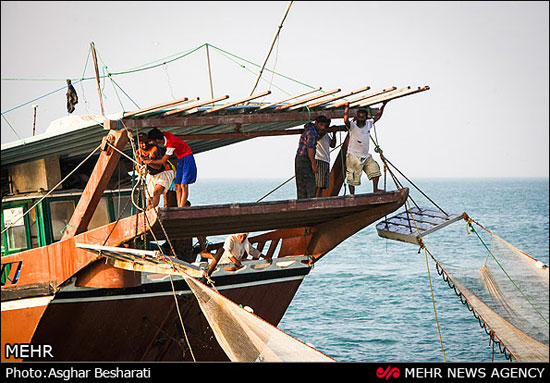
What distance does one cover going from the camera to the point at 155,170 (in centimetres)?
1136

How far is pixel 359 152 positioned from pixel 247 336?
14.1 feet

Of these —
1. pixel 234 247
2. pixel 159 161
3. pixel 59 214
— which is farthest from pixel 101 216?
pixel 159 161

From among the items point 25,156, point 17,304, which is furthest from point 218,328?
point 25,156

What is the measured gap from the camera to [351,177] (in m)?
12.5

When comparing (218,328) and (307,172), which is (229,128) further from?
(218,328)

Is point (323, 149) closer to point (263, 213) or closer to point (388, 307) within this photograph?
point (263, 213)

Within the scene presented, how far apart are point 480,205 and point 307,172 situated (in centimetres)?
7166

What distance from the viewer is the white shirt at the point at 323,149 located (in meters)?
12.5

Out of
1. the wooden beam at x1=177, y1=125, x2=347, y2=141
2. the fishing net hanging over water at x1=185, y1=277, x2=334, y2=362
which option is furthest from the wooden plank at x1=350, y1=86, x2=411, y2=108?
the fishing net hanging over water at x1=185, y1=277, x2=334, y2=362

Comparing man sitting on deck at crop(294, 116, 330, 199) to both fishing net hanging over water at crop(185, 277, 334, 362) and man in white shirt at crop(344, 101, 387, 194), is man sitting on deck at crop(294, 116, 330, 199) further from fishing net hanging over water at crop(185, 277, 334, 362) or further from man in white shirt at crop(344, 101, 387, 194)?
fishing net hanging over water at crop(185, 277, 334, 362)

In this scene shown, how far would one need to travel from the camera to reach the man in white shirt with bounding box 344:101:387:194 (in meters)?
12.3

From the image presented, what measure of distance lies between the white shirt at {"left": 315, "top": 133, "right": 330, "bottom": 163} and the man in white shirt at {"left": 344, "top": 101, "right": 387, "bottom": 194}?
1.20 ft
